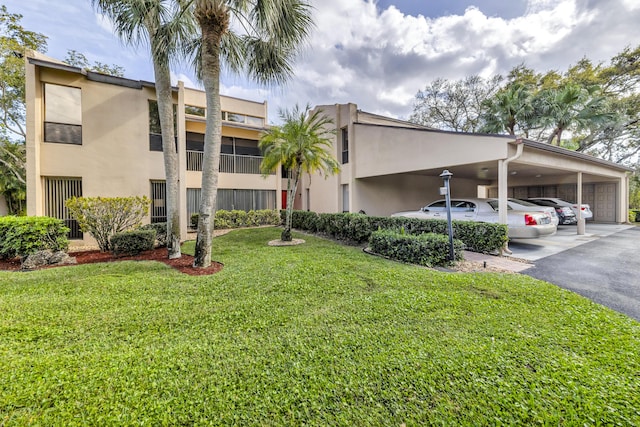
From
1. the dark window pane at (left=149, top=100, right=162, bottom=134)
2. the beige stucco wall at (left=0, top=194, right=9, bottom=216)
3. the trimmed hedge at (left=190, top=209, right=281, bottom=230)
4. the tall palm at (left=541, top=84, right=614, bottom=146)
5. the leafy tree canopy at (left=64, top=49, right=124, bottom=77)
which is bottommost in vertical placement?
the trimmed hedge at (left=190, top=209, right=281, bottom=230)

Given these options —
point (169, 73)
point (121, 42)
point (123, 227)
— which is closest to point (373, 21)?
point (169, 73)

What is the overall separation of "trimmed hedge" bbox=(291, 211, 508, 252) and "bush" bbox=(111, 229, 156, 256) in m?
6.45

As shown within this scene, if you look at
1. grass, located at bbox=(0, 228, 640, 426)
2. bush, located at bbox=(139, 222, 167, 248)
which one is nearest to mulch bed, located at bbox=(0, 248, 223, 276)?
bush, located at bbox=(139, 222, 167, 248)

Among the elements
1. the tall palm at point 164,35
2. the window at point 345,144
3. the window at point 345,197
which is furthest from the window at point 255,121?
the tall palm at point 164,35

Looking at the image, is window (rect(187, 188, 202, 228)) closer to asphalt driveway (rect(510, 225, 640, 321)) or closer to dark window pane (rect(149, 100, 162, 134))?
dark window pane (rect(149, 100, 162, 134))

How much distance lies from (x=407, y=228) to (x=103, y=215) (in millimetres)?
9640

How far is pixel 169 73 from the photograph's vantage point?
24.6ft

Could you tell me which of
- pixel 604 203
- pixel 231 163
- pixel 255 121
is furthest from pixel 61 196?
pixel 604 203

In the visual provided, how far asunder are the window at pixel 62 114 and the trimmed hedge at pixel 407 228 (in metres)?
9.81

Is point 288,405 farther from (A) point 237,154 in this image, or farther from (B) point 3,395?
(A) point 237,154

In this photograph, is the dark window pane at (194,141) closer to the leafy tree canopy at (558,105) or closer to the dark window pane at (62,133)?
the dark window pane at (62,133)

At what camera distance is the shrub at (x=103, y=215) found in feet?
24.8

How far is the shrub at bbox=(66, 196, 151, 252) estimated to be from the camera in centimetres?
755

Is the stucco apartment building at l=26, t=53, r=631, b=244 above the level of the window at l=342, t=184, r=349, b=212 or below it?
above
